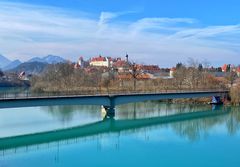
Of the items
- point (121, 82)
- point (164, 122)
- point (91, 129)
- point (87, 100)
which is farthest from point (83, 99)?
point (121, 82)

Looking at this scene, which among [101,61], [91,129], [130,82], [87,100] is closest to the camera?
[91,129]

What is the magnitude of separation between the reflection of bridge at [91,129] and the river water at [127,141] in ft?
0.26

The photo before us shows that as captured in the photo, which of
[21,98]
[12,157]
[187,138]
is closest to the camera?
[12,157]

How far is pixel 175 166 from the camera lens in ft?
74.1

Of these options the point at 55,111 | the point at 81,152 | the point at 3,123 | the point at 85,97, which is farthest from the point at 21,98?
the point at 55,111

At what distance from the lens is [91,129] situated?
120ft

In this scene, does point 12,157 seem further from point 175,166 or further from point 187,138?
point 187,138

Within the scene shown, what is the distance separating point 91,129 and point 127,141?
6411 mm

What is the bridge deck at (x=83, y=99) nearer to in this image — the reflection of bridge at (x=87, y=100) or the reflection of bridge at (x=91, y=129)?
the reflection of bridge at (x=87, y=100)

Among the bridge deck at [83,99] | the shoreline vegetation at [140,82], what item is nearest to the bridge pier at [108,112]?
the bridge deck at [83,99]

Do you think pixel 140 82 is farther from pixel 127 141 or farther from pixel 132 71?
pixel 127 141

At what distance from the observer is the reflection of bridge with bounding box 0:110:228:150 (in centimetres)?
2955

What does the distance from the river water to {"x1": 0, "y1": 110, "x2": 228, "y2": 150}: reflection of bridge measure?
0.26 ft

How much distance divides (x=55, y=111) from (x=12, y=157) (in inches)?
1060
